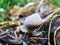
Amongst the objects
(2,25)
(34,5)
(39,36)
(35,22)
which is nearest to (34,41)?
(39,36)

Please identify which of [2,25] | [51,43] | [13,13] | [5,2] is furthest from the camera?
[13,13]

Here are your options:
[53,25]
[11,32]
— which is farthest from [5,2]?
[53,25]

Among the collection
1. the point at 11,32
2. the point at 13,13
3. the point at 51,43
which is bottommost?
the point at 51,43

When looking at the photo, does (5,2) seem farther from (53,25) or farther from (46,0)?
(53,25)

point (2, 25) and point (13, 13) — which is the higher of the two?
point (13, 13)

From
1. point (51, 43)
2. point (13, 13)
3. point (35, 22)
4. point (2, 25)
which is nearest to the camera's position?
point (51, 43)

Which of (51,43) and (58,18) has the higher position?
(58,18)

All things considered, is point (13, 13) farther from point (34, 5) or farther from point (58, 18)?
point (58, 18)

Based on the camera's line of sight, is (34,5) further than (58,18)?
Yes

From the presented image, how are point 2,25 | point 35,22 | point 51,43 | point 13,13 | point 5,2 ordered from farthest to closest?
point 13,13
point 5,2
point 2,25
point 35,22
point 51,43
